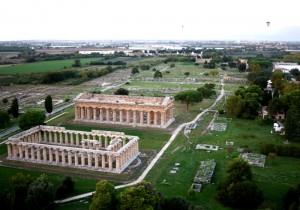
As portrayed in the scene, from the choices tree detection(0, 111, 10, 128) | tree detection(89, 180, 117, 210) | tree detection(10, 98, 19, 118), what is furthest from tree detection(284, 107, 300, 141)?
tree detection(10, 98, 19, 118)

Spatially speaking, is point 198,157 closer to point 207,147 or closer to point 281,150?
point 207,147

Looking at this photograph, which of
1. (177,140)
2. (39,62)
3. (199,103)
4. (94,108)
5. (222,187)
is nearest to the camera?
(222,187)

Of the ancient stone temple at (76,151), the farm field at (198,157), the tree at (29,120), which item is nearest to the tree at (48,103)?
the farm field at (198,157)

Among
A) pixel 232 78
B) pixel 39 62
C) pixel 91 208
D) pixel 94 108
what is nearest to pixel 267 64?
pixel 232 78

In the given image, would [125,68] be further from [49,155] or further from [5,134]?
[49,155]

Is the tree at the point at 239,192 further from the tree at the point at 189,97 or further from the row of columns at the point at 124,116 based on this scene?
the tree at the point at 189,97

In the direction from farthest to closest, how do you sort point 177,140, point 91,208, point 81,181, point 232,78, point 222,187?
point 232,78 < point 177,140 < point 81,181 < point 222,187 < point 91,208
